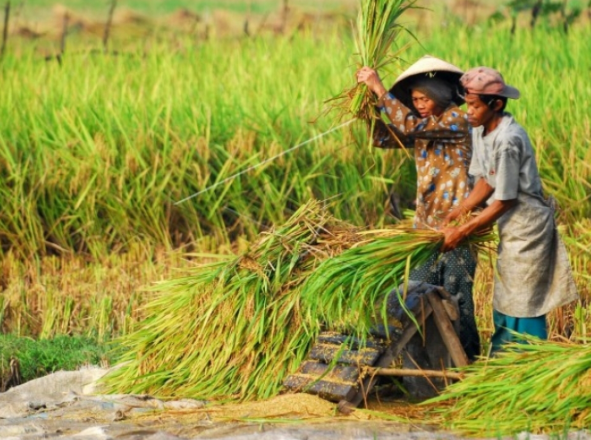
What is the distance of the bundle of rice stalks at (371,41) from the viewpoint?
5070 millimetres

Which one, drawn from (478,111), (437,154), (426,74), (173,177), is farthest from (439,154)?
(173,177)

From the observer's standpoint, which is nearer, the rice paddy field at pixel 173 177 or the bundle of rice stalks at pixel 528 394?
the bundle of rice stalks at pixel 528 394

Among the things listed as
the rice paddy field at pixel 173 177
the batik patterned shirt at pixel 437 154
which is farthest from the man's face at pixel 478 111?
the rice paddy field at pixel 173 177

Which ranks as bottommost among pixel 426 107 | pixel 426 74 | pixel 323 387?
pixel 323 387

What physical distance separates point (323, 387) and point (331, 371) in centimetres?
10

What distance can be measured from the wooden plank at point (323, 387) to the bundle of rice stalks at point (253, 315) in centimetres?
17

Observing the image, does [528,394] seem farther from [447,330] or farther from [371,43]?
[371,43]

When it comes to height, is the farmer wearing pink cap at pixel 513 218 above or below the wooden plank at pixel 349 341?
above

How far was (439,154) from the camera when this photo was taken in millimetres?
5090

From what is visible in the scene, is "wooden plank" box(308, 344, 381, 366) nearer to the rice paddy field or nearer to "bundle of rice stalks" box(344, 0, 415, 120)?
"bundle of rice stalks" box(344, 0, 415, 120)

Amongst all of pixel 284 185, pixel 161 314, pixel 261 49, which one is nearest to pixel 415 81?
pixel 161 314

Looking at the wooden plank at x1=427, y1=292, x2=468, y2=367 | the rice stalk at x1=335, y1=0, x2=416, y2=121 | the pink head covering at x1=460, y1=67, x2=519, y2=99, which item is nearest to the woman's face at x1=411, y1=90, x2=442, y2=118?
the rice stalk at x1=335, y1=0, x2=416, y2=121

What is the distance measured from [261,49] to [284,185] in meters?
2.68

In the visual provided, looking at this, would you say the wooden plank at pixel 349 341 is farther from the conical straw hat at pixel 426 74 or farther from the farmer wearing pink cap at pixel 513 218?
the conical straw hat at pixel 426 74
